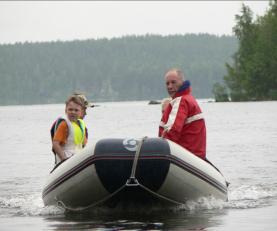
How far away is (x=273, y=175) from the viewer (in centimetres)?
1823

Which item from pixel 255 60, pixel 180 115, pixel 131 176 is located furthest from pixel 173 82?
pixel 255 60

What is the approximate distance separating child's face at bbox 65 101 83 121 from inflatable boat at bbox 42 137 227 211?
2.34 ft

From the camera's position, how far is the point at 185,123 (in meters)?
11.9

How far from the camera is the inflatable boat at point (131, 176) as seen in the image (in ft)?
36.1

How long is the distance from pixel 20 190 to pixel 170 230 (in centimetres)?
646

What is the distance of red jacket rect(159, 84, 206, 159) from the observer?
11.7m

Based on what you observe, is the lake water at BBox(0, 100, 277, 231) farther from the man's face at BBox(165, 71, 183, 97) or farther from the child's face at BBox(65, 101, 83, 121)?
the man's face at BBox(165, 71, 183, 97)

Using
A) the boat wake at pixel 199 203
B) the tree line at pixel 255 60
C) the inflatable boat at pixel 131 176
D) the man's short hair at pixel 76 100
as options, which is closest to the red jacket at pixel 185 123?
the inflatable boat at pixel 131 176

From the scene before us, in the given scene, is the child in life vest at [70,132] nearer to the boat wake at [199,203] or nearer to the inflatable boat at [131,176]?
the inflatable boat at [131,176]

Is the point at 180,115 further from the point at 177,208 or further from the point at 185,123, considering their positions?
the point at 177,208

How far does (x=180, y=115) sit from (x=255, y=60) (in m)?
80.8

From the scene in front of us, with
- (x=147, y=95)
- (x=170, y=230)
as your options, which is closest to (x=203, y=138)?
(x=170, y=230)

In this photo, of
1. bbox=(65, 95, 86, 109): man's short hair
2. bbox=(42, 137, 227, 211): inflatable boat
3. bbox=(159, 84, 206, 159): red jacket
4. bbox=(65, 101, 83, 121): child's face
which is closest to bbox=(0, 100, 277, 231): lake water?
bbox=(42, 137, 227, 211): inflatable boat

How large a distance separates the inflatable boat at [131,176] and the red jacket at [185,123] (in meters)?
0.29
